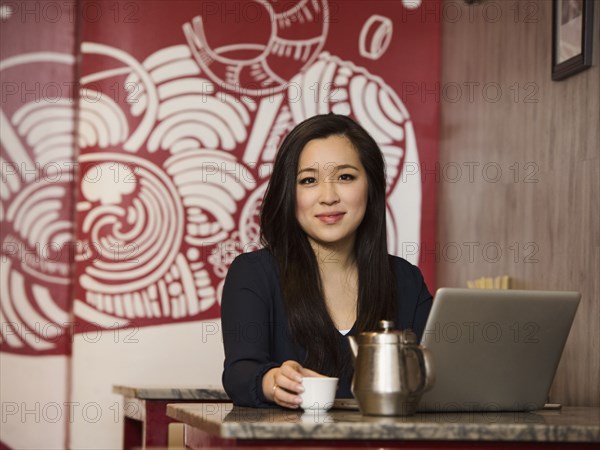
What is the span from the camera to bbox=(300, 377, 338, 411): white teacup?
166 centimetres

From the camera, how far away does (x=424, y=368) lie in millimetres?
1631

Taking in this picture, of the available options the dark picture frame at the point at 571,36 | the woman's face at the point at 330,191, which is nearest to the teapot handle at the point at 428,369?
the woman's face at the point at 330,191

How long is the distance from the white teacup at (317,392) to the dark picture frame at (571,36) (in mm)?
1273

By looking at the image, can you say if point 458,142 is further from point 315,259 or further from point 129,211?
point 315,259

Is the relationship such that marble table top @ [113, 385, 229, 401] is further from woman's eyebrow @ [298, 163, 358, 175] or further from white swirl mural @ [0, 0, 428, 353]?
woman's eyebrow @ [298, 163, 358, 175]

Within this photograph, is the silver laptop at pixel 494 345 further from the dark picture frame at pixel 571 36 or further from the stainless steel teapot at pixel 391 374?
the dark picture frame at pixel 571 36

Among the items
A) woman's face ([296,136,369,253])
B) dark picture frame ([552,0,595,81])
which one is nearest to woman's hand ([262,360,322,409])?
woman's face ([296,136,369,253])

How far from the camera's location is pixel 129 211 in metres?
3.39

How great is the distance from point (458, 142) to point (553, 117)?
74 centimetres

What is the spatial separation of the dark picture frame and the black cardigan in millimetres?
757

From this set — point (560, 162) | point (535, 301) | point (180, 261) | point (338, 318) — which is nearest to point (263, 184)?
point (180, 261)

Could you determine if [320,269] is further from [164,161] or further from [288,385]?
[164,161]

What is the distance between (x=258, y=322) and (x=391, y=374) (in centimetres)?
52

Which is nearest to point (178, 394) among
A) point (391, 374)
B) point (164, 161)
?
point (164, 161)
